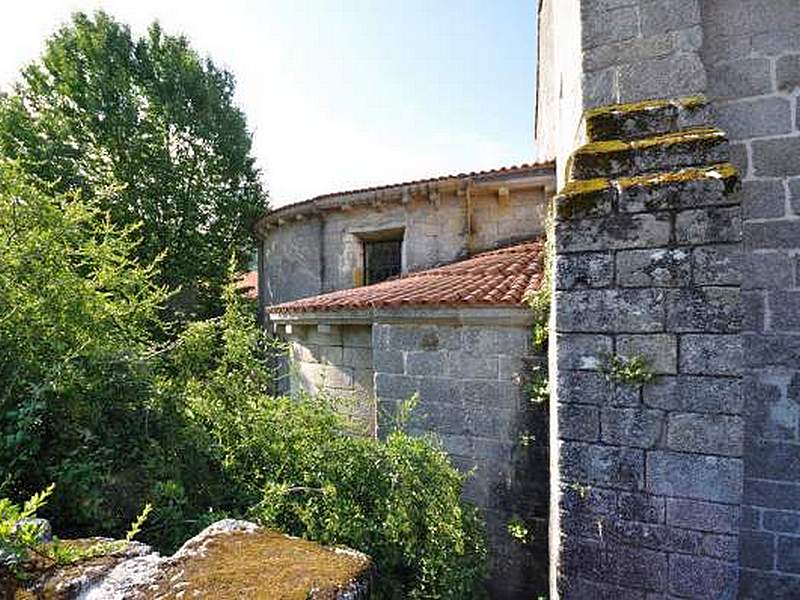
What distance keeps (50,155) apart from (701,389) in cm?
1443

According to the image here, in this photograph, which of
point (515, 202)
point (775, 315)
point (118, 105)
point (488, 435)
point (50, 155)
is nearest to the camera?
point (775, 315)

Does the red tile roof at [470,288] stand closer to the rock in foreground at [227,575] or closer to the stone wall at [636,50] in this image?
the stone wall at [636,50]

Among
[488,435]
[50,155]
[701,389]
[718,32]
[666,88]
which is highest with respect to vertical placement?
[50,155]

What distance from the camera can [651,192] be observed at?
2.21 meters

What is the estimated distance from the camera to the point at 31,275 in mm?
2385

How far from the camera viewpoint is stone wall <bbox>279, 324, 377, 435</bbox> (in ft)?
16.2

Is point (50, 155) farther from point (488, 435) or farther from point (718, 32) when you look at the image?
point (718, 32)

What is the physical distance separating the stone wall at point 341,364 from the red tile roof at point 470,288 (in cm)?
33

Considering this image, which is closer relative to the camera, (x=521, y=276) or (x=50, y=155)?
(x=521, y=276)

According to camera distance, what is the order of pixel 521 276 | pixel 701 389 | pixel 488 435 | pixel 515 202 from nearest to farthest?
1. pixel 701 389
2. pixel 488 435
3. pixel 521 276
4. pixel 515 202

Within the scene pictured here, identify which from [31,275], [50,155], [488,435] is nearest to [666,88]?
[488,435]

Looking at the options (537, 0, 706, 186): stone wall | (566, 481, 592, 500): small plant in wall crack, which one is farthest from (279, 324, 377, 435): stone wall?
(537, 0, 706, 186): stone wall

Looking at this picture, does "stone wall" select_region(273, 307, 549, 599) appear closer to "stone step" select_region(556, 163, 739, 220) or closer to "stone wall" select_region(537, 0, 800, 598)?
"stone wall" select_region(537, 0, 800, 598)

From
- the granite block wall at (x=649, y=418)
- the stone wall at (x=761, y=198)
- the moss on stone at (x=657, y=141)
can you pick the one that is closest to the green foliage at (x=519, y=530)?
the granite block wall at (x=649, y=418)
